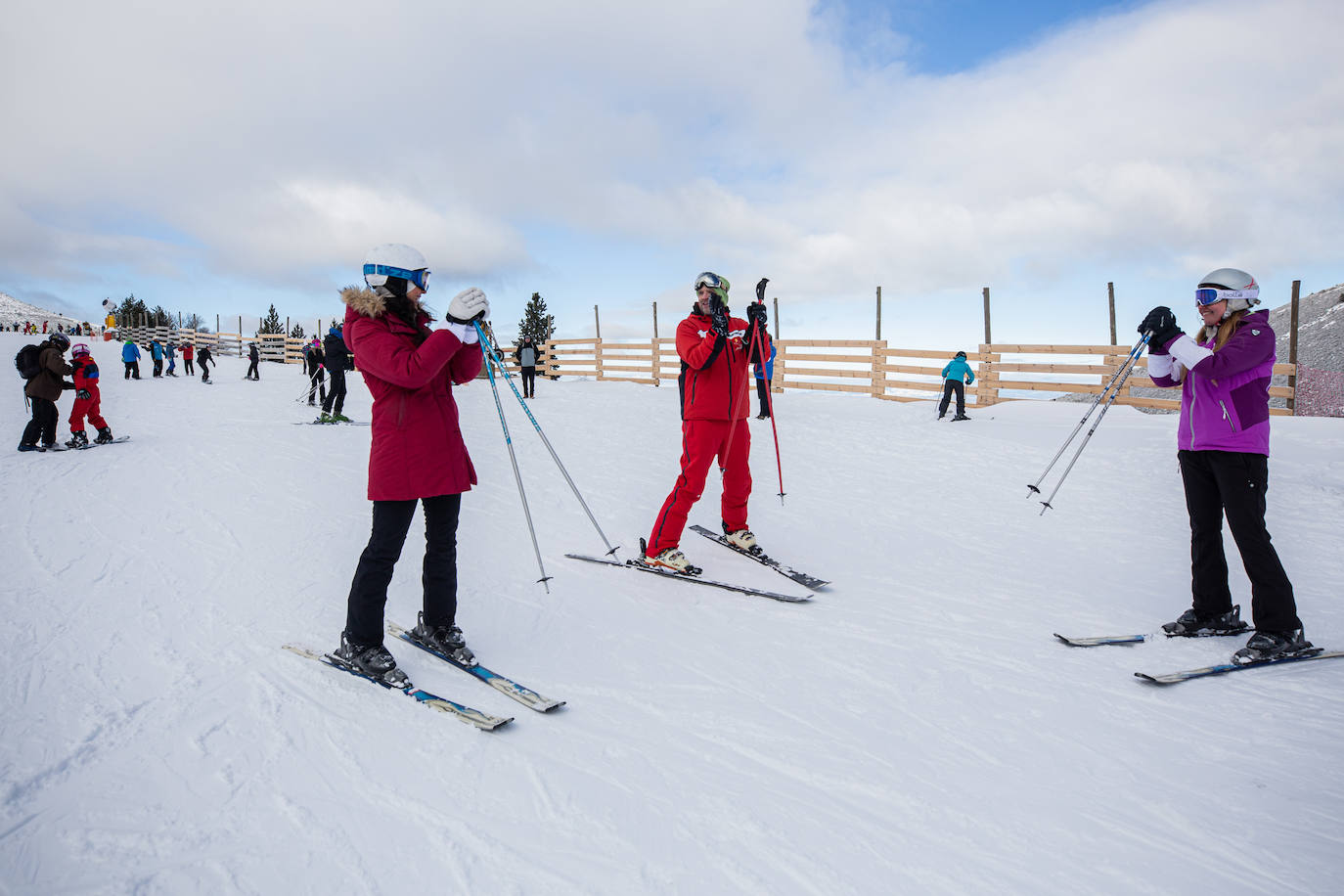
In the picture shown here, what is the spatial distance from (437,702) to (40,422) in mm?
8771

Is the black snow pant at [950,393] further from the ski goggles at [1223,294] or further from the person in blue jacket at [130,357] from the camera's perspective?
the person in blue jacket at [130,357]

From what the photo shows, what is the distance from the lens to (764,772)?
232cm

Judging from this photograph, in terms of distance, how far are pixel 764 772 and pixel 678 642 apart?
3.79ft

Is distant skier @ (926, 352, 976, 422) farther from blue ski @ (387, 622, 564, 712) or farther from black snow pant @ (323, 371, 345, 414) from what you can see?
blue ski @ (387, 622, 564, 712)

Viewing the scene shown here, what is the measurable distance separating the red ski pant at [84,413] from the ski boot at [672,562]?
8189 mm

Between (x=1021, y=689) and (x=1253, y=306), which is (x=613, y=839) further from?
(x=1253, y=306)

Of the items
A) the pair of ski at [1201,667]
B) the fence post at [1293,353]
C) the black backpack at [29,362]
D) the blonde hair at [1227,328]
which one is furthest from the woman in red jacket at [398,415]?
the fence post at [1293,353]

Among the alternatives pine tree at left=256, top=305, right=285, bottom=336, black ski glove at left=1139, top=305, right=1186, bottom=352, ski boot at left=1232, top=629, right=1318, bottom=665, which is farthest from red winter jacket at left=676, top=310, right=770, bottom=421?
pine tree at left=256, top=305, right=285, bottom=336

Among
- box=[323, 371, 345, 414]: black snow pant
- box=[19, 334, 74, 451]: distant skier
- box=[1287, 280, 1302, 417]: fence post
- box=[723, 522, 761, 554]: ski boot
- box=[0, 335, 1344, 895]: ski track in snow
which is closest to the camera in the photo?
box=[0, 335, 1344, 895]: ski track in snow

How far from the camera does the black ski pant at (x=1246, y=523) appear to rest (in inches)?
128

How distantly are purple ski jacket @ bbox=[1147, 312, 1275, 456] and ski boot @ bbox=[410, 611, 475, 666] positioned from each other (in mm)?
3628

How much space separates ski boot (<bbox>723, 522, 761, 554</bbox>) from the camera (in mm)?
4801

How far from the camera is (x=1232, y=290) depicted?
3311 millimetres

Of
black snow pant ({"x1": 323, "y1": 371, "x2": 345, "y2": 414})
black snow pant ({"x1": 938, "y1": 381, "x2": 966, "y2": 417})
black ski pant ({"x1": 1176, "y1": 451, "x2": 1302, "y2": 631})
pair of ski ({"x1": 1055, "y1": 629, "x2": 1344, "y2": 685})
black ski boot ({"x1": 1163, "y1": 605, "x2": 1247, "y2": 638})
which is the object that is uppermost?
black snow pant ({"x1": 323, "y1": 371, "x2": 345, "y2": 414})
